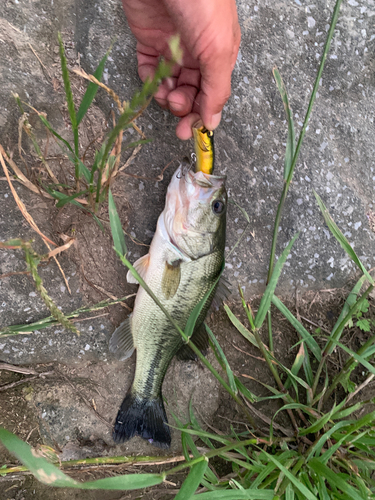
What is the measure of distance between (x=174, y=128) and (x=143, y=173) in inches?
16.5

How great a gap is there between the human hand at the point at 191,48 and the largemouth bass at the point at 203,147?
59mm

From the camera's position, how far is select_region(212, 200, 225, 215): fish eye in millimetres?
2273

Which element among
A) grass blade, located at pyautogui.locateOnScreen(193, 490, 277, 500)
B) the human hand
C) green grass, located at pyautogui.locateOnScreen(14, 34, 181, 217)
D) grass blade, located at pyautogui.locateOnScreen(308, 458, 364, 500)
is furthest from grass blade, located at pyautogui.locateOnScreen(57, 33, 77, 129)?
grass blade, located at pyautogui.locateOnScreen(308, 458, 364, 500)

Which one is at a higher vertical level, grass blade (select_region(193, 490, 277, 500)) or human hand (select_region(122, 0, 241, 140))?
human hand (select_region(122, 0, 241, 140))

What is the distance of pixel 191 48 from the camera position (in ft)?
6.24

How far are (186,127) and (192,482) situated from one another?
6.76ft

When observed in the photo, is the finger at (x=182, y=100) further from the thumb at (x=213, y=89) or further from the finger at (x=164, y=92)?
the thumb at (x=213, y=89)

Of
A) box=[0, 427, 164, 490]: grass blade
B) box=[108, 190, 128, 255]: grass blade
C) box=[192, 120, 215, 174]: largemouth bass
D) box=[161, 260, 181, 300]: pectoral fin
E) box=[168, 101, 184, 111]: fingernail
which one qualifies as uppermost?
box=[168, 101, 184, 111]: fingernail

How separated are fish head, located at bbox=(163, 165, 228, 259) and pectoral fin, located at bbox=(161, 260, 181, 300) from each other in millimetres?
122

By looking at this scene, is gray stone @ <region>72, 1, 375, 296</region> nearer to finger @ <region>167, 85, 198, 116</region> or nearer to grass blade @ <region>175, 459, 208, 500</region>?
finger @ <region>167, 85, 198, 116</region>

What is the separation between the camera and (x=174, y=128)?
99.3 inches

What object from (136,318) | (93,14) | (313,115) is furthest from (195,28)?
(136,318)

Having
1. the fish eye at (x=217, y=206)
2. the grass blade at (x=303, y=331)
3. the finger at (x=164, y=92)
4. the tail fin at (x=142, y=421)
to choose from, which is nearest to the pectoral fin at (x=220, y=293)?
the grass blade at (x=303, y=331)

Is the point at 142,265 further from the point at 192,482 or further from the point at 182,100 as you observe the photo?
the point at 192,482
